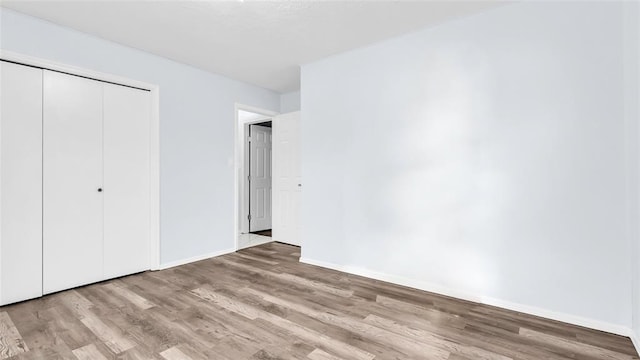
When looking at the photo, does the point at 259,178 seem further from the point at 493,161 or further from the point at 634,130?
the point at 634,130

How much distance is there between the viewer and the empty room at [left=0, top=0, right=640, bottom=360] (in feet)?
7.15

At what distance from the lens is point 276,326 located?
2.28 meters

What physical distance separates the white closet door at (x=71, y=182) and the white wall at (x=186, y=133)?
337 mm

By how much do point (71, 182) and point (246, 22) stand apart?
2.32 meters

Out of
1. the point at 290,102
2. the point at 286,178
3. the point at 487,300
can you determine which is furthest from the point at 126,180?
the point at 487,300

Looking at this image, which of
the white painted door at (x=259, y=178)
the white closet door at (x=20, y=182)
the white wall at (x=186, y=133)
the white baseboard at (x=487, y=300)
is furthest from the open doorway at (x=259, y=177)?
the white closet door at (x=20, y=182)

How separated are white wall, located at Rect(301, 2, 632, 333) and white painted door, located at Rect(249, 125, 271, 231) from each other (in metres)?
2.77

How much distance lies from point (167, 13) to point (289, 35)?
3.69 feet

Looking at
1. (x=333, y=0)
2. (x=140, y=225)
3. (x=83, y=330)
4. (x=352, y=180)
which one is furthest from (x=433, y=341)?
(x=140, y=225)

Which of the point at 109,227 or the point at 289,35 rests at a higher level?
the point at 289,35

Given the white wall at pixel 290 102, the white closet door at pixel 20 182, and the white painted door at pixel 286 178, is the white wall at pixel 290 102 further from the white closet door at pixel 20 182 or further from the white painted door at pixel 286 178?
the white closet door at pixel 20 182

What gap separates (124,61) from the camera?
3.35m

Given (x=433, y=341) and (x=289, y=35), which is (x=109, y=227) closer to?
(x=289, y=35)

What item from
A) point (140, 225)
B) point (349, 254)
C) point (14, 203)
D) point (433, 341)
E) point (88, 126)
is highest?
point (88, 126)
